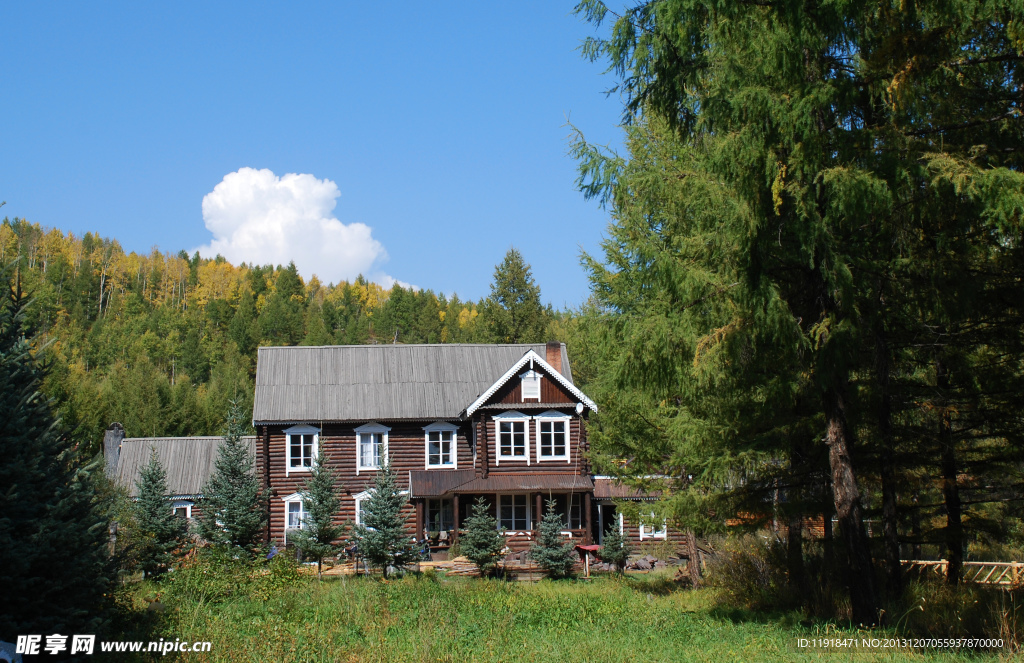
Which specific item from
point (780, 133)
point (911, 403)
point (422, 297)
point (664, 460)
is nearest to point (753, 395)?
point (911, 403)

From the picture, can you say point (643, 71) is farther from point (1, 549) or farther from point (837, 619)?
point (1, 549)

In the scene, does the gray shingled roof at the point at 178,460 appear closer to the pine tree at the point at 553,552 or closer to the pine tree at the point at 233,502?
the pine tree at the point at 233,502

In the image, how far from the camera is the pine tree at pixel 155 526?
2186 centimetres

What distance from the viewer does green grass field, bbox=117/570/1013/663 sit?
A: 9492 mm

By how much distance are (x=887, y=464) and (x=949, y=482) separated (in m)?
2.04

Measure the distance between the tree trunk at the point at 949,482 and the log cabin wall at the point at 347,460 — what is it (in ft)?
62.1

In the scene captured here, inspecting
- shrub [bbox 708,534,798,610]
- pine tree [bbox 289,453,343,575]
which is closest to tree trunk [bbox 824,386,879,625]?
shrub [bbox 708,534,798,610]

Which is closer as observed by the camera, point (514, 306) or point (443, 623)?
point (443, 623)

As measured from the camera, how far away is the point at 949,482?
14.1m

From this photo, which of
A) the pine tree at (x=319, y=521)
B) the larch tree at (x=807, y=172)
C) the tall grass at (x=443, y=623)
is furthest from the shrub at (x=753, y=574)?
the pine tree at (x=319, y=521)

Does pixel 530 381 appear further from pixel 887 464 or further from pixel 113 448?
pixel 113 448

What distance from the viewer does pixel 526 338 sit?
187 ft

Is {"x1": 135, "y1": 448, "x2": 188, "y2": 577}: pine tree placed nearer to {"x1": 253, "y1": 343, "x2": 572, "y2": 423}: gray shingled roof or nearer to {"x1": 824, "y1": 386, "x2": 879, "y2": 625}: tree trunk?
{"x1": 253, "y1": 343, "x2": 572, "y2": 423}: gray shingled roof

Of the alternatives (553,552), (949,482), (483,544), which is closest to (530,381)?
(553,552)
